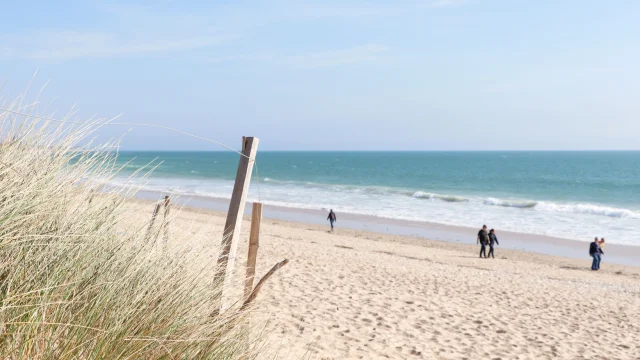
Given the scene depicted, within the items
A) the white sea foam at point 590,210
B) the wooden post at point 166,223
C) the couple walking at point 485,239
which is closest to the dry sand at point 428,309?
the wooden post at point 166,223

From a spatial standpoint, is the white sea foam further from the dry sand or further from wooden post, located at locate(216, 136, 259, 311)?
wooden post, located at locate(216, 136, 259, 311)

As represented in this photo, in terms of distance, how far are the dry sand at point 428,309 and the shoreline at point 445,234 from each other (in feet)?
16.9

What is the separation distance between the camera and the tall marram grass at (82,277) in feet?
7.39

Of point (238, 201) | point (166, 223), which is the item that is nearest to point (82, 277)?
point (166, 223)

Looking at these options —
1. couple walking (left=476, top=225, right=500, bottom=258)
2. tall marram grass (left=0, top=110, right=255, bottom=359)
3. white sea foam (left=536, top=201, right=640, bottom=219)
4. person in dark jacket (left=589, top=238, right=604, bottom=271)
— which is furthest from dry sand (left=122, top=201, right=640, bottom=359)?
white sea foam (left=536, top=201, right=640, bottom=219)

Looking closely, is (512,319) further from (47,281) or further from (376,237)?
(376,237)

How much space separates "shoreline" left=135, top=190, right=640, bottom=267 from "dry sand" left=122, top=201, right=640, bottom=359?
515 centimetres

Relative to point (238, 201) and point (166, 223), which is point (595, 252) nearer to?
point (238, 201)

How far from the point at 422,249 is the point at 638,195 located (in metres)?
40.6

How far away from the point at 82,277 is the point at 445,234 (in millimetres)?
23551

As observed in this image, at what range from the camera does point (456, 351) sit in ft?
22.5

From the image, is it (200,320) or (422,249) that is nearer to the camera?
(200,320)

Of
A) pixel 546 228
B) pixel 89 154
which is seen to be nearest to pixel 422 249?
pixel 546 228

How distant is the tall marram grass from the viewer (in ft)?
7.39
